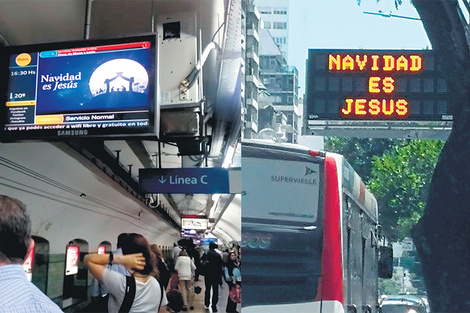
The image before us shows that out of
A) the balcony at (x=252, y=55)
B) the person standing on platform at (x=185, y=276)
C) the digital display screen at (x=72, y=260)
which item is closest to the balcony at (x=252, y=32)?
the balcony at (x=252, y=55)

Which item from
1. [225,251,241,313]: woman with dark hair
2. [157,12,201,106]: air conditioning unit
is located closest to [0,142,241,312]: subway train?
[225,251,241,313]: woman with dark hair

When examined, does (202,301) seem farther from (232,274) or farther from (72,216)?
(72,216)

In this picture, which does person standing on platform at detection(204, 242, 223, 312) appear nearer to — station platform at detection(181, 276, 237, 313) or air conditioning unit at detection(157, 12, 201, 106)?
station platform at detection(181, 276, 237, 313)

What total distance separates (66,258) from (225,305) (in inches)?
38.0

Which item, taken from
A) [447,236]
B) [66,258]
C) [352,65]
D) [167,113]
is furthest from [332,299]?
[66,258]

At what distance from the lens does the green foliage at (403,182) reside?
4.75ft

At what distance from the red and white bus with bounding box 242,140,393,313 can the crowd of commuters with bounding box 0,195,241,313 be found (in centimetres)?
59

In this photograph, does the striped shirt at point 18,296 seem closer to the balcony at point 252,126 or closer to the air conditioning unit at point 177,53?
the balcony at point 252,126

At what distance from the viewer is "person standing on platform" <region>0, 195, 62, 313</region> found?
1222 millimetres

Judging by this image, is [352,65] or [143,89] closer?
[352,65]

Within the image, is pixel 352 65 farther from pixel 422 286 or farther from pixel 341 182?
pixel 422 286

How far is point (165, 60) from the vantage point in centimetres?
317

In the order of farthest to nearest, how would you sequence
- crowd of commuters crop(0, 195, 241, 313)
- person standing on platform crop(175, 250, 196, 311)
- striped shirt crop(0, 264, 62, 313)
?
person standing on platform crop(175, 250, 196, 311), crowd of commuters crop(0, 195, 241, 313), striped shirt crop(0, 264, 62, 313)

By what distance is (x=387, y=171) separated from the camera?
4.82 ft
